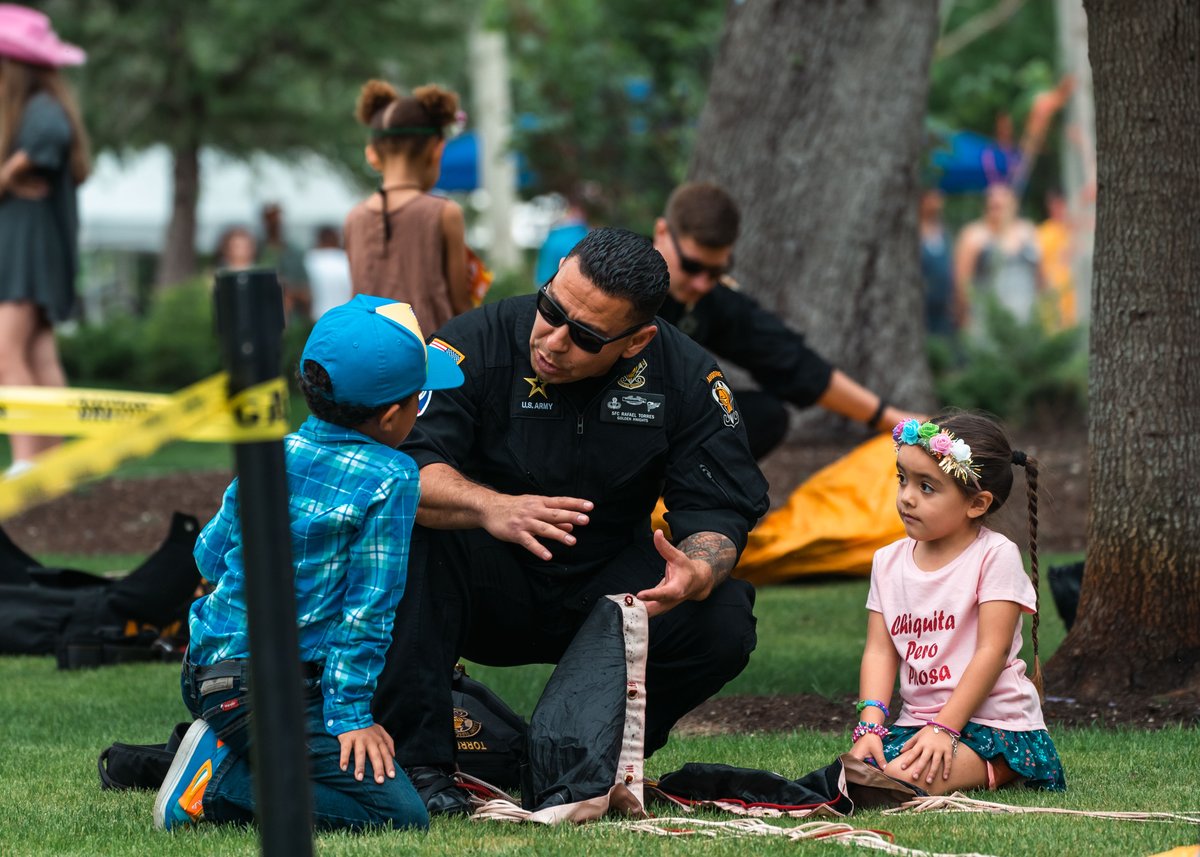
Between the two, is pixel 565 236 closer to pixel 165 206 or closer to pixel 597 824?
pixel 597 824

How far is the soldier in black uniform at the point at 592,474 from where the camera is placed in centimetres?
392

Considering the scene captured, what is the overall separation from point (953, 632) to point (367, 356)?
4.90ft

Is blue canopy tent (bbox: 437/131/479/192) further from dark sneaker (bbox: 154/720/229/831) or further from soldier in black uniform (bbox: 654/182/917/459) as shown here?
dark sneaker (bbox: 154/720/229/831)

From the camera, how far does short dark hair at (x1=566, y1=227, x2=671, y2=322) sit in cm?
395

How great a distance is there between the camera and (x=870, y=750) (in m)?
3.85

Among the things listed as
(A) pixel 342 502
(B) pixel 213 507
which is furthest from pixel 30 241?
(A) pixel 342 502

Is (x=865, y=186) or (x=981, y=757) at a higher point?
(x=865, y=186)

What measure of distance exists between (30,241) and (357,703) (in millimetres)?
5241

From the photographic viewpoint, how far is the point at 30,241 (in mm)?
8023

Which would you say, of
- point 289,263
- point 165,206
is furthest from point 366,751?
point 165,206

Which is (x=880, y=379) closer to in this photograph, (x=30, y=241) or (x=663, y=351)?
(x=30, y=241)

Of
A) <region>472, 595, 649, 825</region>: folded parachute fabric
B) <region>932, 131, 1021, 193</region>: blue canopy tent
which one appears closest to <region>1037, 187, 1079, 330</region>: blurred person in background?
<region>932, 131, 1021, 193</region>: blue canopy tent

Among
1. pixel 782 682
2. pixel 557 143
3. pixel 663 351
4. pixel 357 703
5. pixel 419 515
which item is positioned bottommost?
pixel 782 682

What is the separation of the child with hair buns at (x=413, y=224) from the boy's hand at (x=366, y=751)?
2.88 metres
